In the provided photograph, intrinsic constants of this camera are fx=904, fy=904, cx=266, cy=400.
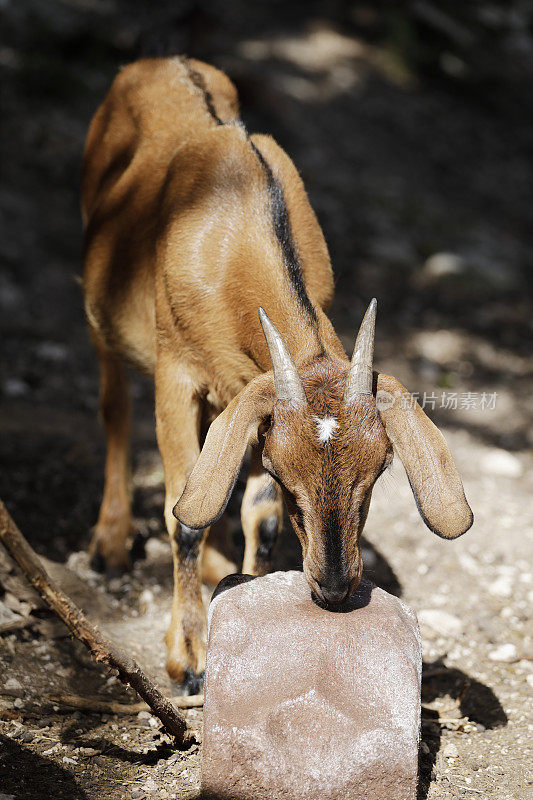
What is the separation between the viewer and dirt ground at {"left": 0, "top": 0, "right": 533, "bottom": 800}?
3721mm

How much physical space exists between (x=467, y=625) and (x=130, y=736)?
2.11m

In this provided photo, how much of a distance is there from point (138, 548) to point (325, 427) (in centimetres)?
264

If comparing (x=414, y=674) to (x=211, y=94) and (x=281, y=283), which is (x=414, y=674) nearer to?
(x=281, y=283)

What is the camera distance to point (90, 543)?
18.0 feet

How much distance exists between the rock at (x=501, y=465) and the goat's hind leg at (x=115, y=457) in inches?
111

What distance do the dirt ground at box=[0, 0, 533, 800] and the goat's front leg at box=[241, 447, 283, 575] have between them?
56 centimetres

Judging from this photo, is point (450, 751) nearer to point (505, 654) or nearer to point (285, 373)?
point (505, 654)

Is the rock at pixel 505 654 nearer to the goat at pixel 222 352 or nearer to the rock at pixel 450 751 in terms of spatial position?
the rock at pixel 450 751

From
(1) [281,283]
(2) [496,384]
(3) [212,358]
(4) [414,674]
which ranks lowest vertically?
(2) [496,384]

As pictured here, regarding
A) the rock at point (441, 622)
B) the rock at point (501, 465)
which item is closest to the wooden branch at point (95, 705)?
the rock at point (441, 622)

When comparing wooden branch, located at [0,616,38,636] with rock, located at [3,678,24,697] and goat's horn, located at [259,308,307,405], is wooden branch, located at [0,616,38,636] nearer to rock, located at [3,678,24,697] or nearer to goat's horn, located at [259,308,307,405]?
rock, located at [3,678,24,697]

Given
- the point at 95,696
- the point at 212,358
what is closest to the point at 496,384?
the point at 212,358

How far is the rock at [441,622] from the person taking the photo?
4.86m
